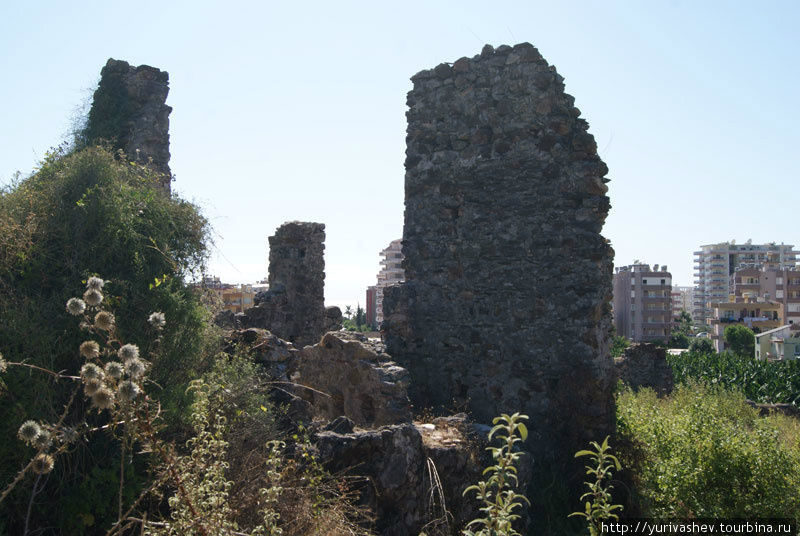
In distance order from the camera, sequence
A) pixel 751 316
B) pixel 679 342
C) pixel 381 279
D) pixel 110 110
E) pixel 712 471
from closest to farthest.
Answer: pixel 712 471
pixel 110 110
pixel 751 316
pixel 679 342
pixel 381 279

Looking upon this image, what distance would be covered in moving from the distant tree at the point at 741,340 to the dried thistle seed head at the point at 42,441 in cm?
7340

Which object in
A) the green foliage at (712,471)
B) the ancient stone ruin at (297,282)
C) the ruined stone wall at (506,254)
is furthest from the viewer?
the ancient stone ruin at (297,282)

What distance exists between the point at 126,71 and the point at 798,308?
297 feet

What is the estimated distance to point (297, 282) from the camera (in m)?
12.9

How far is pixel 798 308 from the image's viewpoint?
267 ft

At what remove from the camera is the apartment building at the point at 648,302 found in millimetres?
93750

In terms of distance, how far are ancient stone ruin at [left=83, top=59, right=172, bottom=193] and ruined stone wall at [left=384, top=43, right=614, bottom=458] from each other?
4.68 m

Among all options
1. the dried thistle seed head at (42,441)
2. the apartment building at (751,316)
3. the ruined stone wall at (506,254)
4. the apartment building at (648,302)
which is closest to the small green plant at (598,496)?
the dried thistle seed head at (42,441)

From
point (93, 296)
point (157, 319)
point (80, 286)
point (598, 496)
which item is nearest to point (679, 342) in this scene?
point (598, 496)

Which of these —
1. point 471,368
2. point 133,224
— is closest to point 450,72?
point 471,368

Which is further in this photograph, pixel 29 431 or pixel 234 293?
pixel 234 293

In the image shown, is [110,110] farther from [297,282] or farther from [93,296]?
[93,296]

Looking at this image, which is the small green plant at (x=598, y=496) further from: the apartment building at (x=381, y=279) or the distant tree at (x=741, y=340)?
the distant tree at (x=741, y=340)

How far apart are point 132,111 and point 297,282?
4.40m
